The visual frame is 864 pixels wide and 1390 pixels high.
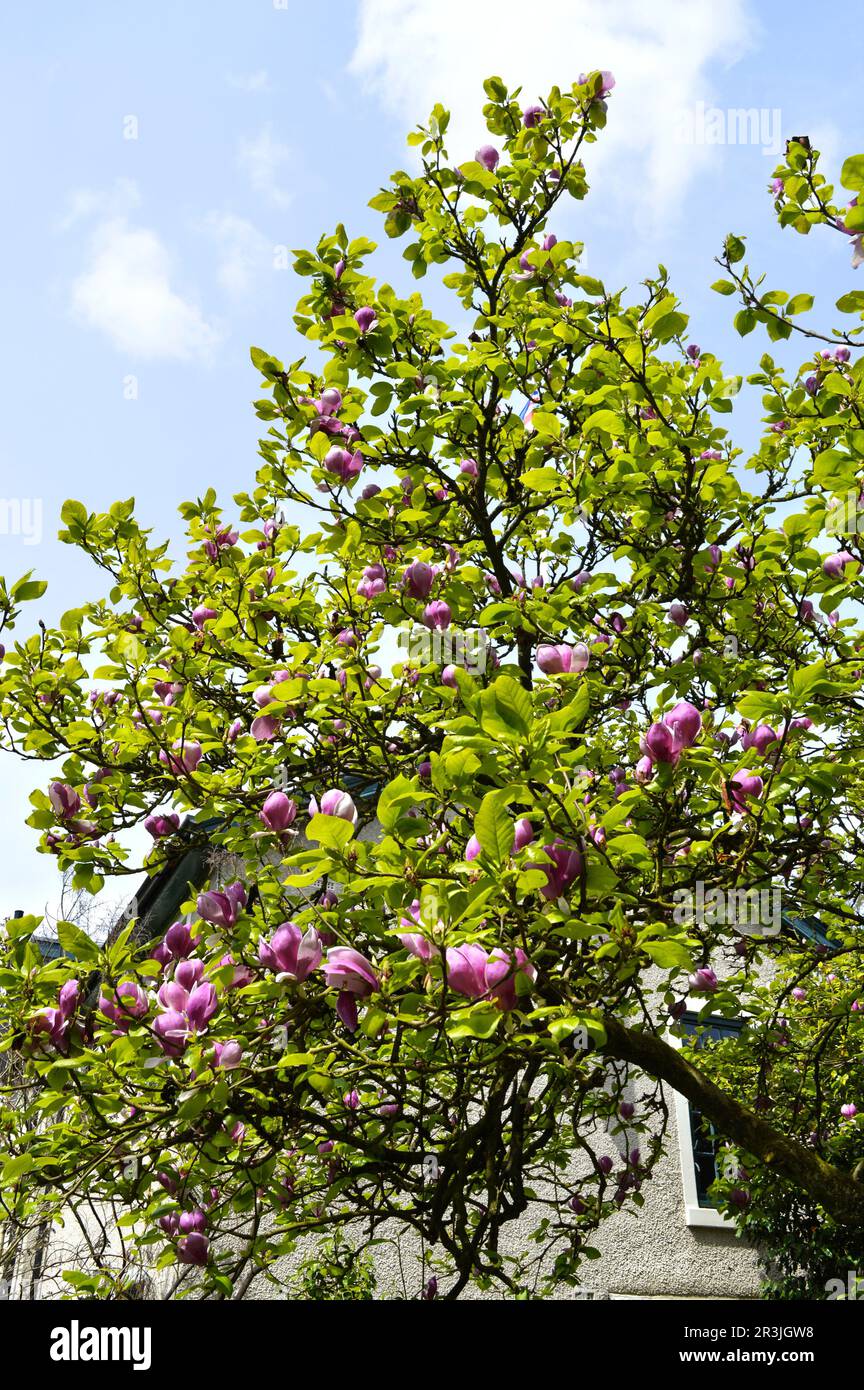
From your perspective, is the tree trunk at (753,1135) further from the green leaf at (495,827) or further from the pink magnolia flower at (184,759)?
the green leaf at (495,827)

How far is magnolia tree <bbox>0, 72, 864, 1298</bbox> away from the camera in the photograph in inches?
79.1

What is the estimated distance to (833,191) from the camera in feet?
9.64

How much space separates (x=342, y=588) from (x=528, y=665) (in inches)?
34.7

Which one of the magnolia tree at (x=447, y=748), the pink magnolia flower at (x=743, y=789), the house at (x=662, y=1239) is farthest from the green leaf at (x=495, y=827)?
the house at (x=662, y=1239)

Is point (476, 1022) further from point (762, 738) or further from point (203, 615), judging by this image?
point (203, 615)

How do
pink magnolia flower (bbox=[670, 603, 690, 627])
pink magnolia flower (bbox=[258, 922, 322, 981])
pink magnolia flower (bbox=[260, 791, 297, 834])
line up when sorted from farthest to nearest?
pink magnolia flower (bbox=[670, 603, 690, 627]) → pink magnolia flower (bbox=[260, 791, 297, 834]) → pink magnolia flower (bbox=[258, 922, 322, 981])

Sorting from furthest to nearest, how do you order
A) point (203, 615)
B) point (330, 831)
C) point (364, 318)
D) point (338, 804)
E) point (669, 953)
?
point (203, 615) < point (364, 318) < point (338, 804) < point (330, 831) < point (669, 953)

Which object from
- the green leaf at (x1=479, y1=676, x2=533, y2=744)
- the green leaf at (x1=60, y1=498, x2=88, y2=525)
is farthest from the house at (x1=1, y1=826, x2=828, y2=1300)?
the green leaf at (x1=479, y1=676, x2=533, y2=744)

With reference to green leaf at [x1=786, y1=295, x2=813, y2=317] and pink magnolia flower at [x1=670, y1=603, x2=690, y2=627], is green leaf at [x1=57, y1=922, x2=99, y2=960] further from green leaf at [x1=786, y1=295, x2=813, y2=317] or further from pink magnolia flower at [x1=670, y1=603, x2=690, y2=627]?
green leaf at [x1=786, y1=295, x2=813, y2=317]

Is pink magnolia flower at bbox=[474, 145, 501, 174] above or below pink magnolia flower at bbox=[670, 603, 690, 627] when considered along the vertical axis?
above

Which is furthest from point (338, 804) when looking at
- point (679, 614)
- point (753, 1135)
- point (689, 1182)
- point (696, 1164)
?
point (696, 1164)

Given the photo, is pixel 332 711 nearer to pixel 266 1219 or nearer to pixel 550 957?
pixel 550 957

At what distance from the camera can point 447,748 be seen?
211 centimetres
